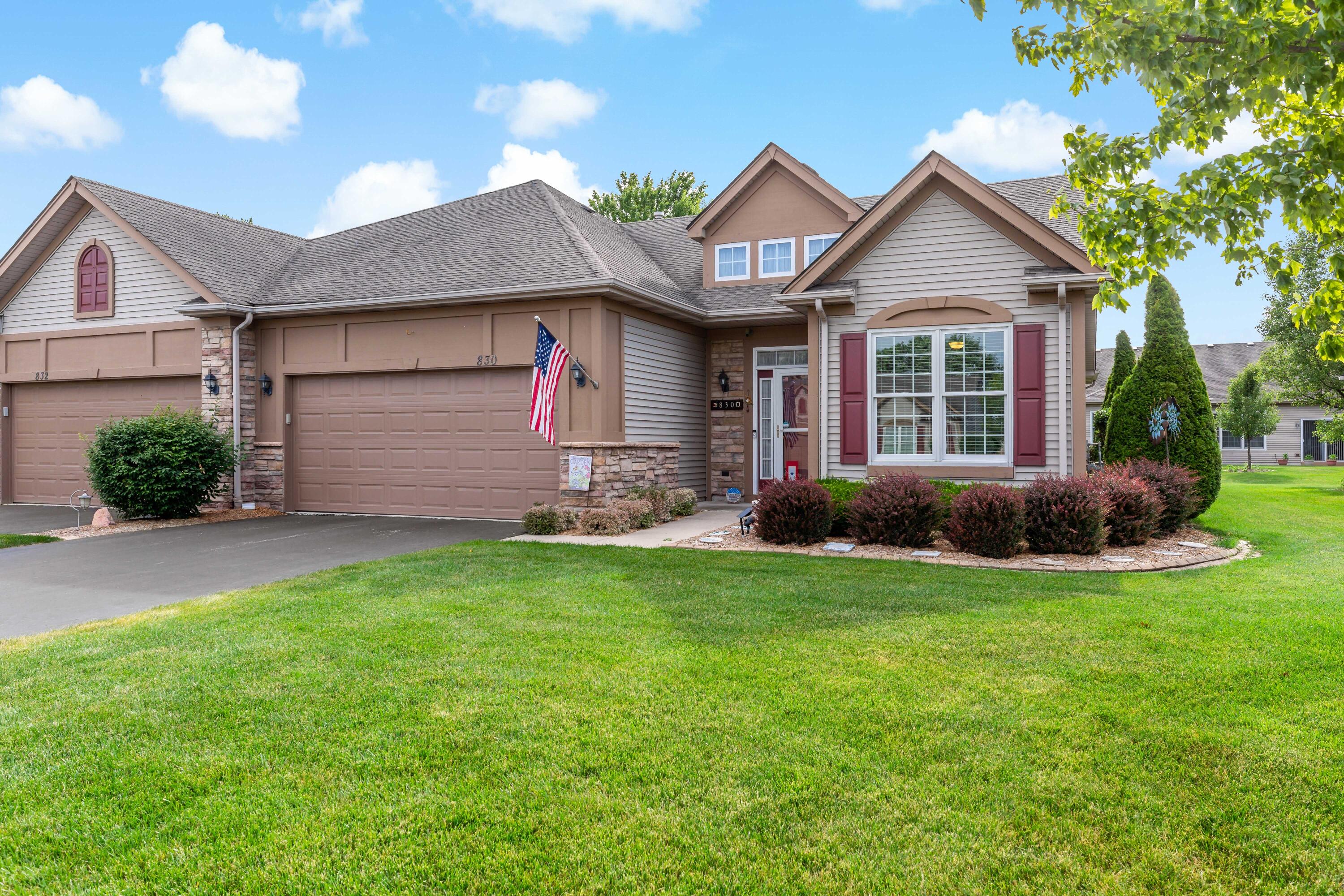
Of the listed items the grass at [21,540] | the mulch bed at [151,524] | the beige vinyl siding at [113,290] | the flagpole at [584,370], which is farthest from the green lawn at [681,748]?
the beige vinyl siding at [113,290]

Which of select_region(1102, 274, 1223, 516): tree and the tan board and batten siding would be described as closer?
the tan board and batten siding

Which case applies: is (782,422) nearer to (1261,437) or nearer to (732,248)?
(732,248)

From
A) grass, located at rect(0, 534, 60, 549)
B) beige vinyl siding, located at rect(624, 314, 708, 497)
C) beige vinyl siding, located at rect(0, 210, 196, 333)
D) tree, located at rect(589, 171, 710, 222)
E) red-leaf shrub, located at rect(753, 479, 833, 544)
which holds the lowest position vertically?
grass, located at rect(0, 534, 60, 549)

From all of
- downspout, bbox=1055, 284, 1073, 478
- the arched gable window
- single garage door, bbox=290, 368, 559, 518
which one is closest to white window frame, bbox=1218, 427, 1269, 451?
downspout, bbox=1055, 284, 1073, 478

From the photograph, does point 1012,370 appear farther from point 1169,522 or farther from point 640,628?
point 640,628

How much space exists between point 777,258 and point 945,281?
170 inches

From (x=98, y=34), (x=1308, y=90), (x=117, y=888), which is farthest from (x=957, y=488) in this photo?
(x=98, y=34)

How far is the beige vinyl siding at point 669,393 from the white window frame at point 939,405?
3471 millimetres

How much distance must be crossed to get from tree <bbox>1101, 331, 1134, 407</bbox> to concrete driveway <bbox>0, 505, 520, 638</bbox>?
44.5 feet

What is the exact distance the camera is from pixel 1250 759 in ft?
10.8

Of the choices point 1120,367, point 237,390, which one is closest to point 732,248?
point 237,390

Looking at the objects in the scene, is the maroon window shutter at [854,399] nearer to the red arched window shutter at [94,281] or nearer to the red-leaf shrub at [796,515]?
the red-leaf shrub at [796,515]

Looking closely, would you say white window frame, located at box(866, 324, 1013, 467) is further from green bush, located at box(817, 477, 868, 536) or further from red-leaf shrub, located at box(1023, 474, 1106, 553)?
red-leaf shrub, located at box(1023, 474, 1106, 553)

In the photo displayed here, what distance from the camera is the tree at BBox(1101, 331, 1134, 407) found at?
1775 centimetres
